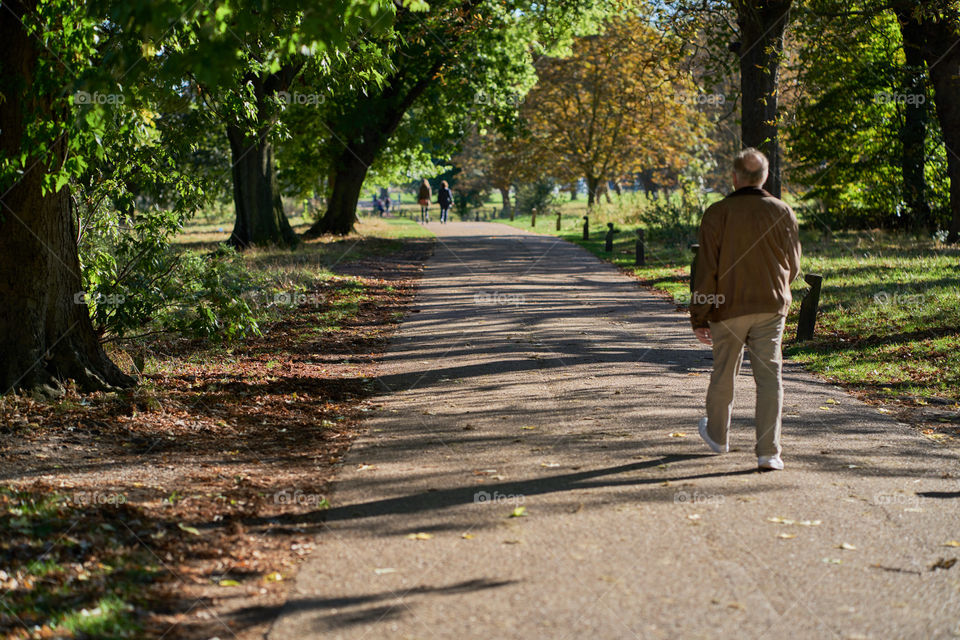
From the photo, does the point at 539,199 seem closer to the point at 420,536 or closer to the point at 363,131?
the point at 363,131

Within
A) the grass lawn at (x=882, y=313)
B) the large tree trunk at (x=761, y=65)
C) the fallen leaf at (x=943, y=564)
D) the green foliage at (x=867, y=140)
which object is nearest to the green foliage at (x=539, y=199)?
the green foliage at (x=867, y=140)

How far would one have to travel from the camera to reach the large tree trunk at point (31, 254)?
24.6 ft

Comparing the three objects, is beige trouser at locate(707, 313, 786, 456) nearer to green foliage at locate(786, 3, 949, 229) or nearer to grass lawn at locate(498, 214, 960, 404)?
grass lawn at locate(498, 214, 960, 404)

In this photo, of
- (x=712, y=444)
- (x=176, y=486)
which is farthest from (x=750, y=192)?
(x=176, y=486)

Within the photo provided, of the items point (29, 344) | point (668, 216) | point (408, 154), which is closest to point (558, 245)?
point (668, 216)

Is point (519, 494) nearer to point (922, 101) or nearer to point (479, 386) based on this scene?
point (479, 386)

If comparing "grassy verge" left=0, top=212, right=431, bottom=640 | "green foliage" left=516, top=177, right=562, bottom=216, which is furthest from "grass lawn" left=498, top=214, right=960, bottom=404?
"green foliage" left=516, top=177, right=562, bottom=216

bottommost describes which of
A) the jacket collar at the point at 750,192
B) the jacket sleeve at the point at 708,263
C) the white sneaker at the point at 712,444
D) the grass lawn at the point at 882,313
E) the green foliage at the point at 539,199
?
the white sneaker at the point at 712,444

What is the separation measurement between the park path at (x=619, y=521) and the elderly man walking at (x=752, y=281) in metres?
0.58

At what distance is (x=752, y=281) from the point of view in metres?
6.16

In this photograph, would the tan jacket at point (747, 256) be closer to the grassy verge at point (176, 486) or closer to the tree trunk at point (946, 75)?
the grassy verge at point (176, 486)

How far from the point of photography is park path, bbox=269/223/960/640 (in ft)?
13.5

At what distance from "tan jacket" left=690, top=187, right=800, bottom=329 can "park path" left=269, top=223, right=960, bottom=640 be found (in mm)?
A: 1185

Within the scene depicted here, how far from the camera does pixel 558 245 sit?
31781 millimetres
